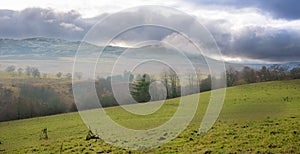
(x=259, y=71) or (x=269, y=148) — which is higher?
(x=259, y=71)

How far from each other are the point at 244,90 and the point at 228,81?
99.8 ft

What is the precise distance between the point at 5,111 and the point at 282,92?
5786cm

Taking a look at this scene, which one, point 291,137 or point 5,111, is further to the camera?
point 5,111

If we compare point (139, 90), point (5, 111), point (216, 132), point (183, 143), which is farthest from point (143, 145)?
Result: point (5, 111)

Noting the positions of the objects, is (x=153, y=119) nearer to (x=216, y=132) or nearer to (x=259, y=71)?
(x=216, y=132)

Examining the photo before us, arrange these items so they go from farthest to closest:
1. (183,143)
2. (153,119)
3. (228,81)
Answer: (228,81)
(153,119)
(183,143)

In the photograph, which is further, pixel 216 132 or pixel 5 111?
pixel 5 111

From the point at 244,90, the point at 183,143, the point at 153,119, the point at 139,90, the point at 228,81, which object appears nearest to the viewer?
the point at 183,143

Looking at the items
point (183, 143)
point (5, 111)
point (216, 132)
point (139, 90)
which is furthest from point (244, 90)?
point (5, 111)

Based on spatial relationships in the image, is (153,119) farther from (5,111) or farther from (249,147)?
(5,111)

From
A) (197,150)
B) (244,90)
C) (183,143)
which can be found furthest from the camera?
(244,90)

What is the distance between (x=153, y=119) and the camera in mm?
39656

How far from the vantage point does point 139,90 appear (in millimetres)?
34688

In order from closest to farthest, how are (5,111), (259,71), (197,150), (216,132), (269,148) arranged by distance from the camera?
1. (269,148)
2. (197,150)
3. (216,132)
4. (5,111)
5. (259,71)
